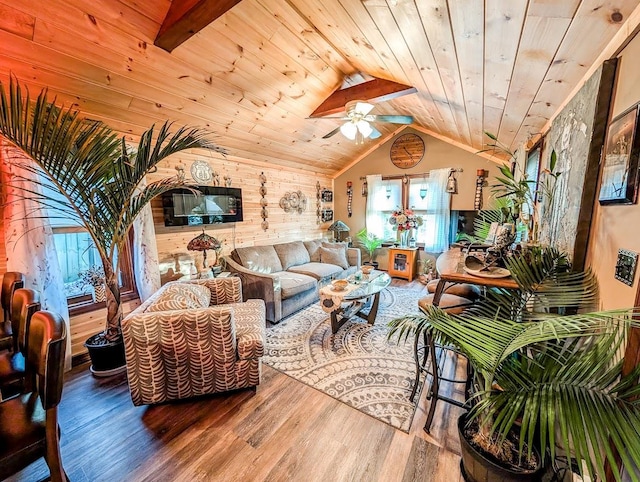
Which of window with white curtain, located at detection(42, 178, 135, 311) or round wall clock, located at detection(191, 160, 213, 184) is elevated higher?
round wall clock, located at detection(191, 160, 213, 184)

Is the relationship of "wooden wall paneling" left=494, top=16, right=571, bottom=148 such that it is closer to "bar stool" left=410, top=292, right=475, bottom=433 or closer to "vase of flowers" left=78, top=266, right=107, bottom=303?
"bar stool" left=410, top=292, right=475, bottom=433

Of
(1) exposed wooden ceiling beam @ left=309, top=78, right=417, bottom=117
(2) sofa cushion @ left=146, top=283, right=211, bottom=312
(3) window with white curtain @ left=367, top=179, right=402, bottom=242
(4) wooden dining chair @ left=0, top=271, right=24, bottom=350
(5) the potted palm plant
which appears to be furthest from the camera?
(3) window with white curtain @ left=367, top=179, right=402, bottom=242

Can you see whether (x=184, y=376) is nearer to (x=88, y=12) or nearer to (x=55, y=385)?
(x=55, y=385)

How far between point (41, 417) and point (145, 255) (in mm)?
1896

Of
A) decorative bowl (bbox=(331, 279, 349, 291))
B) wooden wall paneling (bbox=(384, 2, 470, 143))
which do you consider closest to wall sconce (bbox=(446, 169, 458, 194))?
wooden wall paneling (bbox=(384, 2, 470, 143))

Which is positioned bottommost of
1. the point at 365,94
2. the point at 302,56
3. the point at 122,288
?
the point at 122,288

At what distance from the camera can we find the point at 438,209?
15.9 feet

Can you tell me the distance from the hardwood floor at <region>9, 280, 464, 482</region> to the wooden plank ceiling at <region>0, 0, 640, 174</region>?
232cm

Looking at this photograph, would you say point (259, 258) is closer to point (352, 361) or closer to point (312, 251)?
point (312, 251)

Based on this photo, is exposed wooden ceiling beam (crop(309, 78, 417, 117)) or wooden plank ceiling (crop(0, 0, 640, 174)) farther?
exposed wooden ceiling beam (crop(309, 78, 417, 117))

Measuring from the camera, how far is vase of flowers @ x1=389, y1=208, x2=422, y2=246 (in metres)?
4.93

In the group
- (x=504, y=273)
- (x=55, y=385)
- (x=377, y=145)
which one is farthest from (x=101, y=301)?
(x=377, y=145)

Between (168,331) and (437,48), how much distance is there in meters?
2.62

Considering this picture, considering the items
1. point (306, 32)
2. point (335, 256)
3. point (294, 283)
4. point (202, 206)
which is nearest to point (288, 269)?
point (294, 283)
